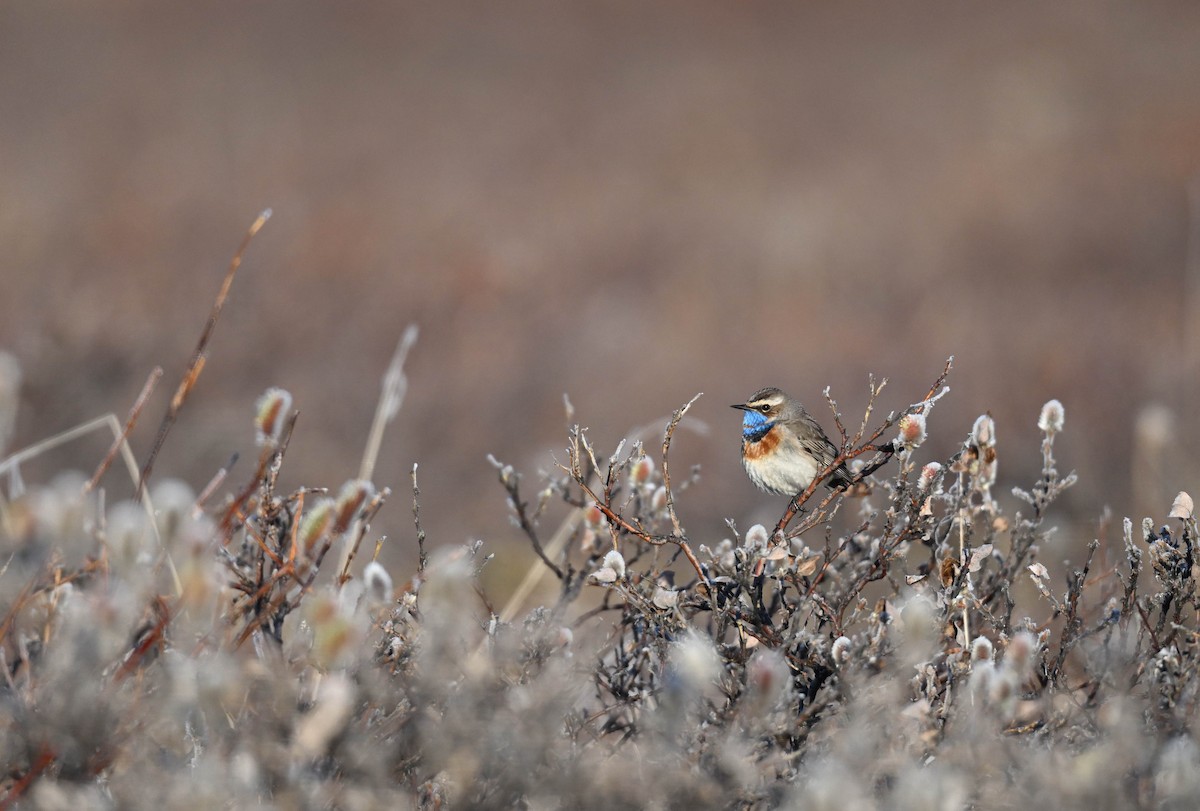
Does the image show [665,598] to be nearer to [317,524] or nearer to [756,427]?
[317,524]

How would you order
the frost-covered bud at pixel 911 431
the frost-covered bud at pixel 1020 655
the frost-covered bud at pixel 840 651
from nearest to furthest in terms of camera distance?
the frost-covered bud at pixel 1020 655
the frost-covered bud at pixel 840 651
the frost-covered bud at pixel 911 431

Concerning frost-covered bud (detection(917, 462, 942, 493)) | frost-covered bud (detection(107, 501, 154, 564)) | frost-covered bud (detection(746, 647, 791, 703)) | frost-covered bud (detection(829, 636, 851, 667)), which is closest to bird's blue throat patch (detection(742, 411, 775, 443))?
frost-covered bud (detection(917, 462, 942, 493))

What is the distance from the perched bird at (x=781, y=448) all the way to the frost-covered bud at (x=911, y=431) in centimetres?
141

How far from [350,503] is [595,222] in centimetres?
1379

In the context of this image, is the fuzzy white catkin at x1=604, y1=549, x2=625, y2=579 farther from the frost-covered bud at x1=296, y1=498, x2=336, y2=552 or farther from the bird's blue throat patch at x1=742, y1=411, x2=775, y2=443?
the bird's blue throat patch at x1=742, y1=411, x2=775, y2=443

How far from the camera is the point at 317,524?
6.42ft

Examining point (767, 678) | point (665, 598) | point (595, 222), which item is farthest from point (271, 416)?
point (595, 222)

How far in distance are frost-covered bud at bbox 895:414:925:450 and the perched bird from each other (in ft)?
4.64

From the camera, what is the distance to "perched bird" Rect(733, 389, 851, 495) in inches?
156

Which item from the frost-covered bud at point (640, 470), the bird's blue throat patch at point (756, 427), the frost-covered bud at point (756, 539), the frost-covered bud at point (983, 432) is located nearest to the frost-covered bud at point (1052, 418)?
the frost-covered bud at point (983, 432)

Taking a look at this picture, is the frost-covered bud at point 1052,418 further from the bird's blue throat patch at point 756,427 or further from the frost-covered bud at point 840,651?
the bird's blue throat patch at point 756,427

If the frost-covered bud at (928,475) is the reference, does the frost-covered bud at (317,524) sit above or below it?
above

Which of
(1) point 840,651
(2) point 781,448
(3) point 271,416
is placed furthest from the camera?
(2) point 781,448

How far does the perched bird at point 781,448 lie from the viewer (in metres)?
3.96
